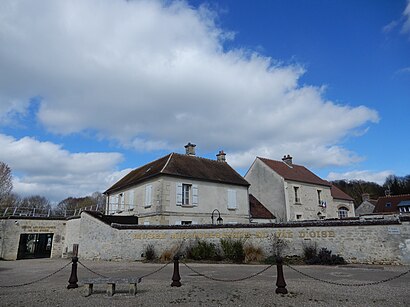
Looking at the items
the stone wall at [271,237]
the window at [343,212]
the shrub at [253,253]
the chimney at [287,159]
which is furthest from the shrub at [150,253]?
the window at [343,212]

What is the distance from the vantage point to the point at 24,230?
17.5 metres

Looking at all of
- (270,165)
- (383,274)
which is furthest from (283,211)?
(383,274)

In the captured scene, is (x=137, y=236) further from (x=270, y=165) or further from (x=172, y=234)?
(x=270, y=165)

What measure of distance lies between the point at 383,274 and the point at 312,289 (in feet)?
10.8

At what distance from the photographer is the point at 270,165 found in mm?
24500

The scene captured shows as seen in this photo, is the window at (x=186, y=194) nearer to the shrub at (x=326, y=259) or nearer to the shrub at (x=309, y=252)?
the shrub at (x=309, y=252)

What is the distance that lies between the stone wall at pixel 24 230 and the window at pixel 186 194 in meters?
7.68

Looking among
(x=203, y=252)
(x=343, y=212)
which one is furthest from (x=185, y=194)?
(x=343, y=212)

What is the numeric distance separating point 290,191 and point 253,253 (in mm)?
12484

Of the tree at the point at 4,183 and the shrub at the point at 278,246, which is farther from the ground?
the tree at the point at 4,183

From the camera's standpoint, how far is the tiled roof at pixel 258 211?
21.7m

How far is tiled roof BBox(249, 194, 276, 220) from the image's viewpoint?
71.1 ft

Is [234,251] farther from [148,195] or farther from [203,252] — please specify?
[148,195]

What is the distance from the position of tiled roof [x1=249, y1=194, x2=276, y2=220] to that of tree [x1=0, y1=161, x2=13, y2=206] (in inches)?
855
